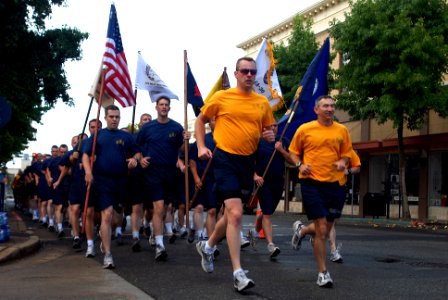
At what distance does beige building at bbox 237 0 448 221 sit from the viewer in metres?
28.6

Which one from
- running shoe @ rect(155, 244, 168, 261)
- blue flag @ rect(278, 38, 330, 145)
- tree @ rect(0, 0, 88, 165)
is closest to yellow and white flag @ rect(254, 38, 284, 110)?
blue flag @ rect(278, 38, 330, 145)

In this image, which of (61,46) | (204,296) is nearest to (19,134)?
(61,46)

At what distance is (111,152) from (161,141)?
0.74m

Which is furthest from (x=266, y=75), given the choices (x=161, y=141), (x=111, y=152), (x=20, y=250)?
(x=20, y=250)

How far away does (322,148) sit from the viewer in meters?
7.11

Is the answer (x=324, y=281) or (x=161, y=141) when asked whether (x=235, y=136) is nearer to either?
(x=324, y=281)

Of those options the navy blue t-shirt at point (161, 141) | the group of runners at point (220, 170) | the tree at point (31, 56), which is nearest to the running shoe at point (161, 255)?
the group of runners at point (220, 170)

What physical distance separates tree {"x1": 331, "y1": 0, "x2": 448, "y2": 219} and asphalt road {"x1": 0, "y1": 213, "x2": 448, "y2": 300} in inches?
548

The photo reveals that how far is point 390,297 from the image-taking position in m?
5.99

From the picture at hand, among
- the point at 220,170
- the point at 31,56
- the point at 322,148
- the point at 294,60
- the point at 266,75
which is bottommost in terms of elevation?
the point at 220,170

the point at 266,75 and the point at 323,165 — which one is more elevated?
the point at 266,75

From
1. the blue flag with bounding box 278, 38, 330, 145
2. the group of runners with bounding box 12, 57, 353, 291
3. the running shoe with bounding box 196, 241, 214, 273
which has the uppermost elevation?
the blue flag with bounding box 278, 38, 330, 145

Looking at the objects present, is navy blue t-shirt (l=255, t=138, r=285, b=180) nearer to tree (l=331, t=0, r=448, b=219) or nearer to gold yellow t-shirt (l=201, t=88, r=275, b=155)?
gold yellow t-shirt (l=201, t=88, r=275, b=155)

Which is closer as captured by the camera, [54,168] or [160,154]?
[160,154]
